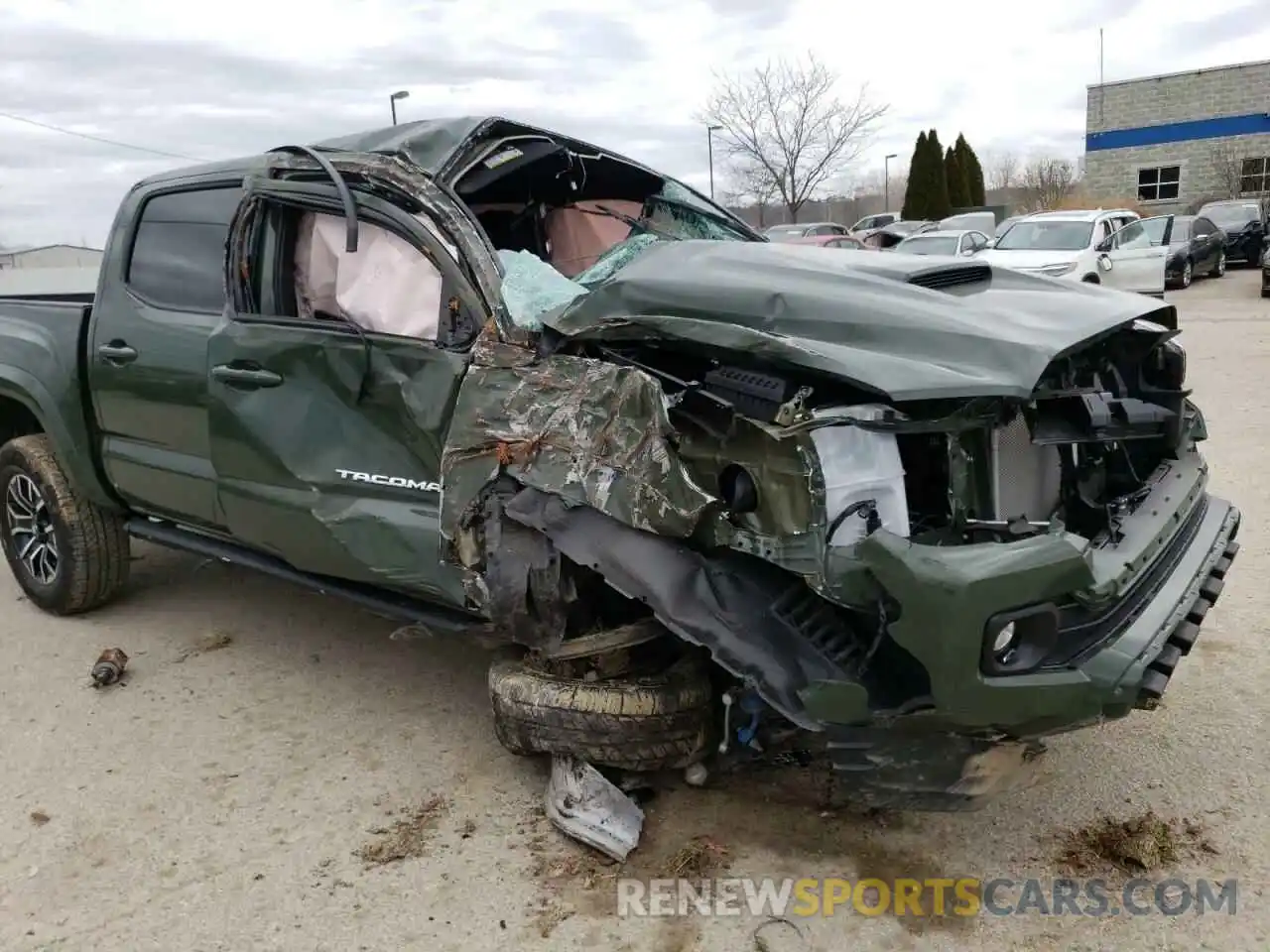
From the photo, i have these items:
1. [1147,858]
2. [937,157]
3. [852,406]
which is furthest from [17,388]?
[937,157]

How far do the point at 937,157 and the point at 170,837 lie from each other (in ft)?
123

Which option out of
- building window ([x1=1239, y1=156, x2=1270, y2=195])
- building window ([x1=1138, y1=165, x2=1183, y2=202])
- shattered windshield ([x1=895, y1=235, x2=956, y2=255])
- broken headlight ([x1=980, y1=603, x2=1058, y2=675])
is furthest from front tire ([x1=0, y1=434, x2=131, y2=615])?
building window ([x1=1138, y1=165, x2=1183, y2=202])

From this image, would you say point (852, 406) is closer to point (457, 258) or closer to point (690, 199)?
point (457, 258)

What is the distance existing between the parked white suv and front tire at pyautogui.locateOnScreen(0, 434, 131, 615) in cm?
1231

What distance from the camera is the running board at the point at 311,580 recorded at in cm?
319

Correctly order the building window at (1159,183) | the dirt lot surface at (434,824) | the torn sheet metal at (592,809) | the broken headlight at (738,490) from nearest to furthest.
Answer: the broken headlight at (738,490) < the dirt lot surface at (434,824) < the torn sheet metal at (592,809) < the building window at (1159,183)

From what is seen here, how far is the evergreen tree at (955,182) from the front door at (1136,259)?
2287 centimetres

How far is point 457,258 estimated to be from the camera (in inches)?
122

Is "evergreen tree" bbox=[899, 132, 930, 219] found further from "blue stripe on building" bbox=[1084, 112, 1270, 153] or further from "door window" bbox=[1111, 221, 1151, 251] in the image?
"door window" bbox=[1111, 221, 1151, 251]

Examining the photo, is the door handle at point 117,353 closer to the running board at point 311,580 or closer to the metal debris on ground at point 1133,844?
the running board at point 311,580

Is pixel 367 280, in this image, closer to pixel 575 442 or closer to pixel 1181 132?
pixel 575 442

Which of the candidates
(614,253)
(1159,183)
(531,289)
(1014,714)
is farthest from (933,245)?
(1159,183)

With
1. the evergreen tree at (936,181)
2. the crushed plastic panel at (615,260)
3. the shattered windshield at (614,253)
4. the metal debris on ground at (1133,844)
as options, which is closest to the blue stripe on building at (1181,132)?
the evergreen tree at (936,181)

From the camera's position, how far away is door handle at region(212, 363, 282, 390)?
3.47 m
